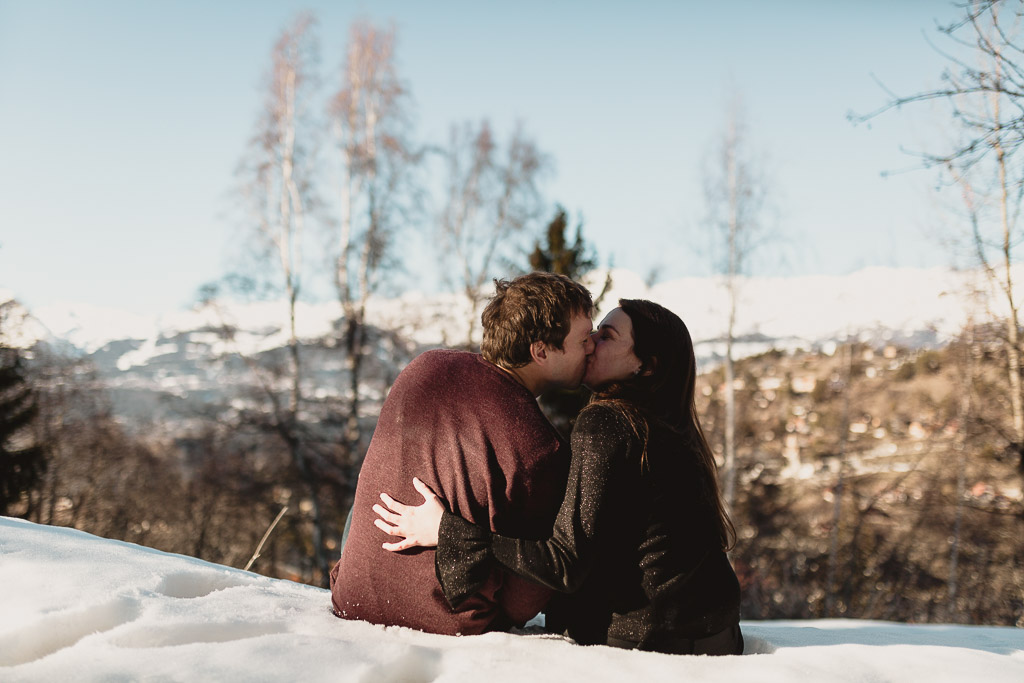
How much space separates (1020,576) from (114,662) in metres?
15.7

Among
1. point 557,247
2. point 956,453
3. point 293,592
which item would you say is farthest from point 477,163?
point 293,592

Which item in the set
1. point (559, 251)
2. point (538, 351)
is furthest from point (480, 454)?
point (559, 251)

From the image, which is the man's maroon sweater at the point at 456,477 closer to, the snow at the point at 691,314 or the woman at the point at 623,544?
the woman at the point at 623,544

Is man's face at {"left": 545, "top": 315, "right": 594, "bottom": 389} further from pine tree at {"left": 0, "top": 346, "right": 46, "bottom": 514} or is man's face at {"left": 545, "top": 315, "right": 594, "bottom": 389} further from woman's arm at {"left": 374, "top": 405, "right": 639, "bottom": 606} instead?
pine tree at {"left": 0, "top": 346, "right": 46, "bottom": 514}

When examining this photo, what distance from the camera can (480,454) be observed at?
2014 mm

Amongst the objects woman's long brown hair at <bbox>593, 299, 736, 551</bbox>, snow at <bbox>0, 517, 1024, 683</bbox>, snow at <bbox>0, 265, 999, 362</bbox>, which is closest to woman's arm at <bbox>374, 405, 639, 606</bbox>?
snow at <bbox>0, 517, 1024, 683</bbox>

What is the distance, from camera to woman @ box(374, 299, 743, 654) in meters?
1.95

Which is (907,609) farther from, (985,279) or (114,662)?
(114,662)

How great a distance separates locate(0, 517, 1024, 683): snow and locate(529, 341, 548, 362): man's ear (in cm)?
76

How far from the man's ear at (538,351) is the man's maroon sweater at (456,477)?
0.11 metres

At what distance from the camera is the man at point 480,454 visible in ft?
6.68

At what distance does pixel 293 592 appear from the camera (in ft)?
8.04

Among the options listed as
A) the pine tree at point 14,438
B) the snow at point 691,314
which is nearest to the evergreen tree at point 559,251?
the snow at point 691,314

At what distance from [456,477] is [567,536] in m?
0.34
